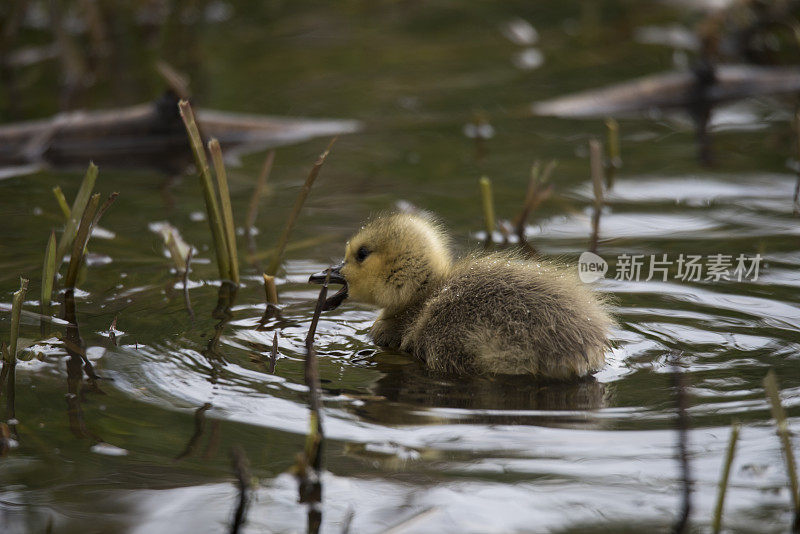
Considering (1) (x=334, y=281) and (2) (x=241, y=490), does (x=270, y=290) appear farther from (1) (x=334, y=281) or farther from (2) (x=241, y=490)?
(2) (x=241, y=490)

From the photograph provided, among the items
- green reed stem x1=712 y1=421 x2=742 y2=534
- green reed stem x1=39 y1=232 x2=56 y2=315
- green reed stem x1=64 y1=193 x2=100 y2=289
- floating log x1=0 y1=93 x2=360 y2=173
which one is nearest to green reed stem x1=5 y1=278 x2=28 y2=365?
green reed stem x1=39 y1=232 x2=56 y2=315

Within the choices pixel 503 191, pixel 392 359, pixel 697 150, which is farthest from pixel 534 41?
pixel 392 359

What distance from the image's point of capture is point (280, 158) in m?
7.41

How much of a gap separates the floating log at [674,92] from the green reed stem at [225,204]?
13.4 feet

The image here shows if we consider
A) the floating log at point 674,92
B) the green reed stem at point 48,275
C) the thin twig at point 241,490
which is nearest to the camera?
the thin twig at point 241,490

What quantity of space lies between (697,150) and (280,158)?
294 cm

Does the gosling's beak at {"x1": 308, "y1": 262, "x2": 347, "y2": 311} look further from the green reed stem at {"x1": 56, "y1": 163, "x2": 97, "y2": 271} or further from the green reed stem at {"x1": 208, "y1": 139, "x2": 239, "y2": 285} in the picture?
the green reed stem at {"x1": 56, "y1": 163, "x2": 97, "y2": 271}

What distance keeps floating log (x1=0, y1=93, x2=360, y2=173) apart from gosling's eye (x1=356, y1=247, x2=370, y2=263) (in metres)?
3.08

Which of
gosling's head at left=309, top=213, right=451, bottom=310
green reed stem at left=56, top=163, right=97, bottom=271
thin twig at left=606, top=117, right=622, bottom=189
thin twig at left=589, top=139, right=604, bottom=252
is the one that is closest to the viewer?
green reed stem at left=56, top=163, right=97, bottom=271

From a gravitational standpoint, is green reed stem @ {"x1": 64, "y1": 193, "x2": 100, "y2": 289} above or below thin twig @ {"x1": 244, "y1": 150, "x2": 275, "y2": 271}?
below

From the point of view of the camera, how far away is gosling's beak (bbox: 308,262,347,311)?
455 cm

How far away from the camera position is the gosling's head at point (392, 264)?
4527 millimetres

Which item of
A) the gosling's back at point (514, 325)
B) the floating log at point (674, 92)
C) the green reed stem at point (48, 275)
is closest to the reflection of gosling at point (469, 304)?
the gosling's back at point (514, 325)

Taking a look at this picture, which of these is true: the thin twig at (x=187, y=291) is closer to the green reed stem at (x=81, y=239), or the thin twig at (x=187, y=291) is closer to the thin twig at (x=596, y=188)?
the green reed stem at (x=81, y=239)
